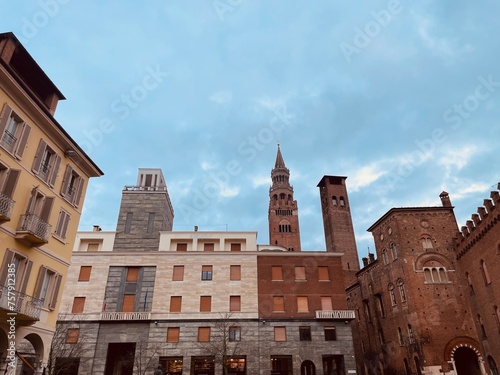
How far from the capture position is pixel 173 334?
114 feet

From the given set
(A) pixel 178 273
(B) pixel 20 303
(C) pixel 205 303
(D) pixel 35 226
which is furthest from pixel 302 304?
(D) pixel 35 226

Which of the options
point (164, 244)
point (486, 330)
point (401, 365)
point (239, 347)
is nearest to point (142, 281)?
point (164, 244)

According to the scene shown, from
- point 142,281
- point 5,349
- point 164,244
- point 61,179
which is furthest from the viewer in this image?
point 164,244

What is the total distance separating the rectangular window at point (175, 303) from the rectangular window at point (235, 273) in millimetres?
5564

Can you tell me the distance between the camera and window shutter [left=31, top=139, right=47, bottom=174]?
17619 mm

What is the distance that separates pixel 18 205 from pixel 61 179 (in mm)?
3687

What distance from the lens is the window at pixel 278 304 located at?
36.4m

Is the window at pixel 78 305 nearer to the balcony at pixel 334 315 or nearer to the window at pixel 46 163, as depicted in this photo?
the window at pixel 46 163

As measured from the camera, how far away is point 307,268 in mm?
38375

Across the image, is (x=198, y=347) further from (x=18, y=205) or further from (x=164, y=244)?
(x=18, y=205)

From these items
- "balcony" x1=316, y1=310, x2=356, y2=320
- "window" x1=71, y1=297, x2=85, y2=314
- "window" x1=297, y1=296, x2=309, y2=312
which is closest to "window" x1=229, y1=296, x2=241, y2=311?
"window" x1=297, y1=296, x2=309, y2=312

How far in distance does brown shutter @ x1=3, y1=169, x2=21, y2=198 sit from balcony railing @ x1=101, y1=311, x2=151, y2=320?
2233 cm

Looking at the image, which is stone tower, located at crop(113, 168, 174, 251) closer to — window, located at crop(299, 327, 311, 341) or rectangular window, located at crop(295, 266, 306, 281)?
rectangular window, located at crop(295, 266, 306, 281)

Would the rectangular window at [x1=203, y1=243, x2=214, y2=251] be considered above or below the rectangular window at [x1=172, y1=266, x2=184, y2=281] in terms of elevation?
above
